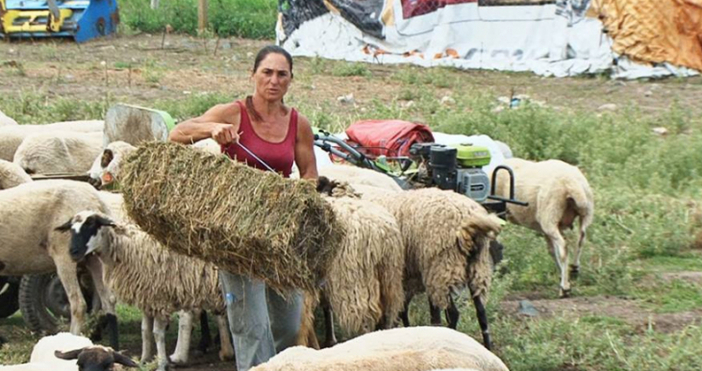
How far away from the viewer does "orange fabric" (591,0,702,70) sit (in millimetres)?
21219

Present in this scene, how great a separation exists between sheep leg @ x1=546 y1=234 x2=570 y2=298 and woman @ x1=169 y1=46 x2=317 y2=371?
3.71 meters

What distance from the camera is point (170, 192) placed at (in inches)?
239

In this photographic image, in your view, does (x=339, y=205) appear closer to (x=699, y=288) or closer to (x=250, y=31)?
(x=699, y=288)

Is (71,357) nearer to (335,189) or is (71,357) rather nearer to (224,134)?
(224,134)

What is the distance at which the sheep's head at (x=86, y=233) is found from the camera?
8.03m

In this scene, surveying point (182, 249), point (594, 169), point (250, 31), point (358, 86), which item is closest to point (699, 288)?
point (594, 169)

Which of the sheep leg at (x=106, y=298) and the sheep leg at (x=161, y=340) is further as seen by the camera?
the sheep leg at (x=106, y=298)

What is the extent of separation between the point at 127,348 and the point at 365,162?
2555 mm

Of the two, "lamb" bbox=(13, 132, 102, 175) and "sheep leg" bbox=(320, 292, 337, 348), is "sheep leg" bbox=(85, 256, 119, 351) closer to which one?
"sheep leg" bbox=(320, 292, 337, 348)

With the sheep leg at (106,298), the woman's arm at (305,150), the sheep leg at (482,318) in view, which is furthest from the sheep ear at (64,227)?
the sheep leg at (482,318)

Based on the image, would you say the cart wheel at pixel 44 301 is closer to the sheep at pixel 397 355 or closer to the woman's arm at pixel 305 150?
the woman's arm at pixel 305 150

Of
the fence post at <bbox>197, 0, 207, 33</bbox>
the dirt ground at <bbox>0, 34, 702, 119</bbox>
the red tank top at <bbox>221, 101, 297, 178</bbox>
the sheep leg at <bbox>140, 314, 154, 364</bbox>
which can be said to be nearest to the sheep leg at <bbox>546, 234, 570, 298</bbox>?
the sheep leg at <bbox>140, 314, 154, 364</bbox>

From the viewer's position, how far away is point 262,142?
662 cm

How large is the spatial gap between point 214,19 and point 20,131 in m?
17.0
